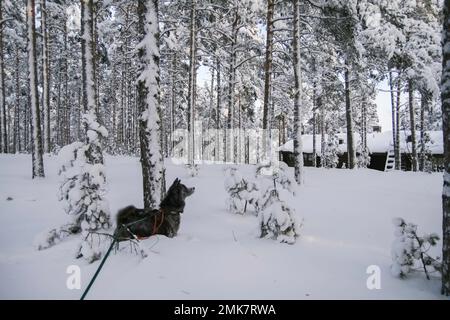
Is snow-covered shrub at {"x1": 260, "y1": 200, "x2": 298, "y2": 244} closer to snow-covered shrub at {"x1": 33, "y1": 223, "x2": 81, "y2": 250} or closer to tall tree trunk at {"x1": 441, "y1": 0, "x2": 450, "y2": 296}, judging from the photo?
tall tree trunk at {"x1": 441, "y1": 0, "x2": 450, "y2": 296}

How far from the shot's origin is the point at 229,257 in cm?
488

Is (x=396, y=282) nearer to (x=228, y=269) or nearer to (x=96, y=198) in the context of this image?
(x=228, y=269)

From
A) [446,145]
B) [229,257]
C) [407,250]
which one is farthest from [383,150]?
[229,257]

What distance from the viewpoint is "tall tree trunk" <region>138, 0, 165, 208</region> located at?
6.65m

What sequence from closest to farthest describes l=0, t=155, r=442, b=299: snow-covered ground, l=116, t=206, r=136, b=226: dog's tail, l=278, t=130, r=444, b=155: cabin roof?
l=0, t=155, r=442, b=299: snow-covered ground, l=116, t=206, r=136, b=226: dog's tail, l=278, t=130, r=444, b=155: cabin roof

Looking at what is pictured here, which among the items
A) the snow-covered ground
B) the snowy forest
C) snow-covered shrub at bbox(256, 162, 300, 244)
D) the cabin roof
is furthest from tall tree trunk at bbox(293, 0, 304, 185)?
the cabin roof

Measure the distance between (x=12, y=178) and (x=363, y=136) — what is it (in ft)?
95.1

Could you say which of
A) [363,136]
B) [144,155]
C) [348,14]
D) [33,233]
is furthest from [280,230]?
[363,136]

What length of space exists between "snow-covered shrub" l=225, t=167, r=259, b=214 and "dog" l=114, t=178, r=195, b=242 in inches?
69.6

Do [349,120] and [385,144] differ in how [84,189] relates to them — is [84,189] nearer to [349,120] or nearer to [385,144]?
[349,120]

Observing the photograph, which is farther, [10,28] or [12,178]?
[10,28]

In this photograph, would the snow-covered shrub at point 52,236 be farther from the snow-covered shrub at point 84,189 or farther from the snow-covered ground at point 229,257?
the snow-covered ground at point 229,257

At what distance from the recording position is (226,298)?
3.76m
